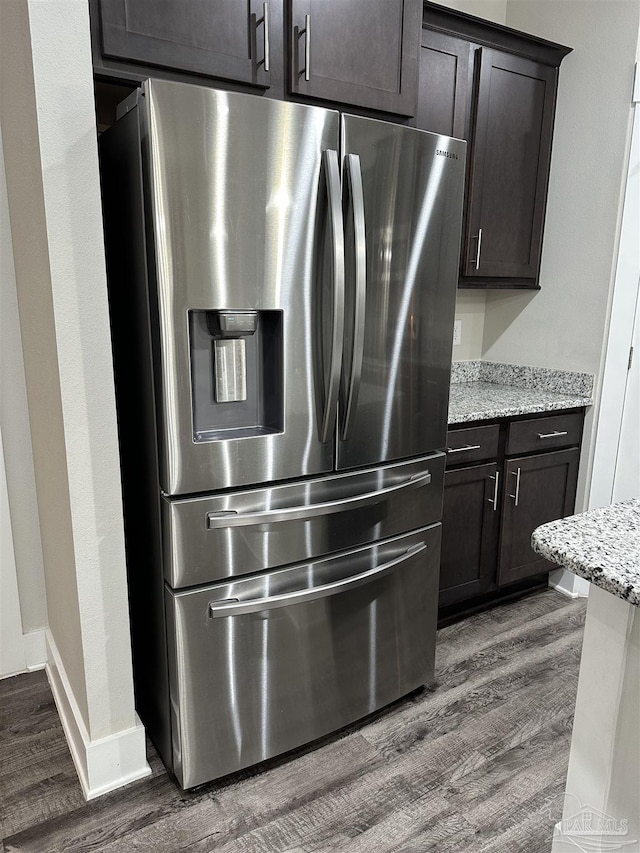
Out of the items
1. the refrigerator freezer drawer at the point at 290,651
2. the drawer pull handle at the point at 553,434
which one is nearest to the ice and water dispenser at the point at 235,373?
the refrigerator freezer drawer at the point at 290,651

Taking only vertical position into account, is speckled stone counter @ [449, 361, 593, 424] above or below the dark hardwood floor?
above

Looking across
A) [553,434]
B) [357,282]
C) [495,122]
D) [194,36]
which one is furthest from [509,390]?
[194,36]

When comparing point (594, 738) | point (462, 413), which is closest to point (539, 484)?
point (462, 413)

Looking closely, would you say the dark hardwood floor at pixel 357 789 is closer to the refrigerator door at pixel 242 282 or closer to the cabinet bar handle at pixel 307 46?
the refrigerator door at pixel 242 282

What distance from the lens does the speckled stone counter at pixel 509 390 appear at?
2.44 metres

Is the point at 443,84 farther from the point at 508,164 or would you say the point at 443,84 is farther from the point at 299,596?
the point at 299,596

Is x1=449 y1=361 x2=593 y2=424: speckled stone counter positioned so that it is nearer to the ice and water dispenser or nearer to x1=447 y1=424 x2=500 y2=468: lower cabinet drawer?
x1=447 y1=424 x2=500 y2=468: lower cabinet drawer

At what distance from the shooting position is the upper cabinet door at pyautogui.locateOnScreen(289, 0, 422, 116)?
1.72 m

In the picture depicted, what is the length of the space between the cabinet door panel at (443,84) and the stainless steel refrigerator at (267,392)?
2.10ft

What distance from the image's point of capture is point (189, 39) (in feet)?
5.11

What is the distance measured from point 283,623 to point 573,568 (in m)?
1.00

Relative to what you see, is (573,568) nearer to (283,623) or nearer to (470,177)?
(283,623)

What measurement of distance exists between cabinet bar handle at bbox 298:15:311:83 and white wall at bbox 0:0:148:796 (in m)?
0.61

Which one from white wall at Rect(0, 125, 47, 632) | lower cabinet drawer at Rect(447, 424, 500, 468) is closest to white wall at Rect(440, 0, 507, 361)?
lower cabinet drawer at Rect(447, 424, 500, 468)
